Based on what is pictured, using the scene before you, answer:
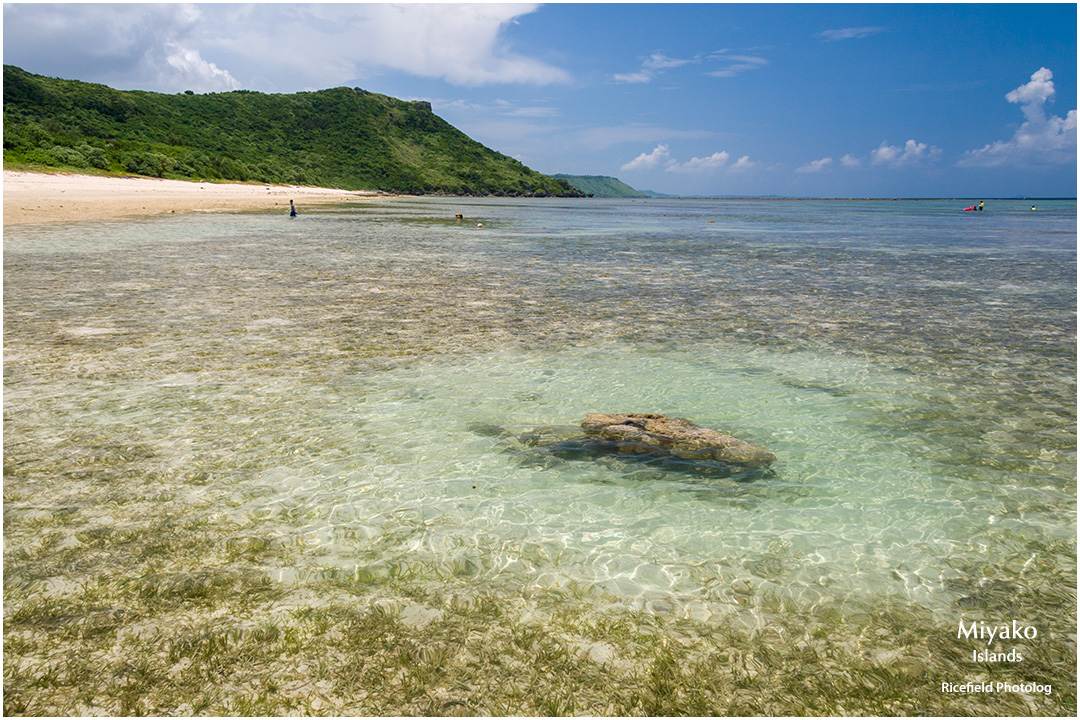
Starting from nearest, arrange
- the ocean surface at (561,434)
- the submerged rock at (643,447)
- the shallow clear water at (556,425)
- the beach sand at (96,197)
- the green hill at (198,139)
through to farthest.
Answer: the ocean surface at (561,434), the shallow clear water at (556,425), the submerged rock at (643,447), the beach sand at (96,197), the green hill at (198,139)

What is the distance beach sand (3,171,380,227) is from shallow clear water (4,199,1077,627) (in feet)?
86.7

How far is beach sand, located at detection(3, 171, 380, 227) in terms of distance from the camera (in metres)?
37.8

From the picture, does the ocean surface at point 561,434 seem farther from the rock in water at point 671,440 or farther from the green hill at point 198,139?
the green hill at point 198,139

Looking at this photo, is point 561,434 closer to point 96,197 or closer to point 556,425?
point 556,425

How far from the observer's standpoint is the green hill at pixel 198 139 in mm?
71375

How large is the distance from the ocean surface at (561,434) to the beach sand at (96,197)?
27.6 meters

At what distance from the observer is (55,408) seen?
25.4 ft

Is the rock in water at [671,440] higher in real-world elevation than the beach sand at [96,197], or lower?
lower

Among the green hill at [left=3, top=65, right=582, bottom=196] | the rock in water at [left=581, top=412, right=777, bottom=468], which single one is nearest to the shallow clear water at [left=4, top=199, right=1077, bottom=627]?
the rock in water at [left=581, top=412, right=777, bottom=468]

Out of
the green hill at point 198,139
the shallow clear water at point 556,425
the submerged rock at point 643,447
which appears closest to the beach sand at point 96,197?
the green hill at point 198,139

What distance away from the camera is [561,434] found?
759 centimetres

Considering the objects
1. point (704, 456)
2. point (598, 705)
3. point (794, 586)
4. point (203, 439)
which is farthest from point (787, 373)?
point (203, 439)

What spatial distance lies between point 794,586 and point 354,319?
1095 centimetres

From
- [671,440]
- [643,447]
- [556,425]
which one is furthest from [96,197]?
[671,440]
